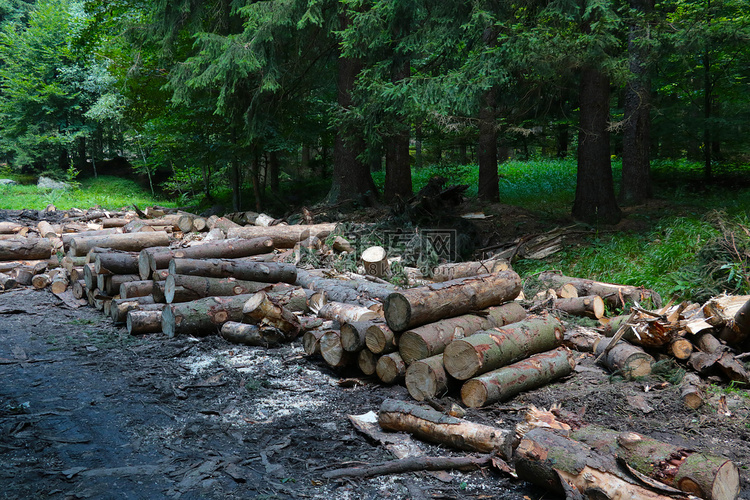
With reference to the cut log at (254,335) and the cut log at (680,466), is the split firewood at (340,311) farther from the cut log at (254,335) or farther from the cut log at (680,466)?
the cut log at (680,466)

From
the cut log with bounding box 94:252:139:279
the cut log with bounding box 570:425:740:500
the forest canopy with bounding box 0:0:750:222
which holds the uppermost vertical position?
the forest canopy with bounding box 0:0:750:222

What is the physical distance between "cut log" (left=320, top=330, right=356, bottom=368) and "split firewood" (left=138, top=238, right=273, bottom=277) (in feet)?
12.6

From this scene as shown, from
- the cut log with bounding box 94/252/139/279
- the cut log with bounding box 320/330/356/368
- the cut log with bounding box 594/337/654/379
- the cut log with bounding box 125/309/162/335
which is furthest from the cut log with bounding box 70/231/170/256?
the cut log with bounding box 594/337/654/379

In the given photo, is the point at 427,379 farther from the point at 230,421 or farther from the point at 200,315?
the point at 200,315

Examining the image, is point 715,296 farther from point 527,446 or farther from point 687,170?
point 687,170

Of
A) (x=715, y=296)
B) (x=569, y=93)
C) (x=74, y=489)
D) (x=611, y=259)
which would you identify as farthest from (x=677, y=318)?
(x=569, y=93)

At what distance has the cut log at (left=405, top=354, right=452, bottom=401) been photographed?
4730mm

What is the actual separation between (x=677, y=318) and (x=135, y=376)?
6047 millimetres

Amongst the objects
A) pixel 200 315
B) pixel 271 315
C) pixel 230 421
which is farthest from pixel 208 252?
pixel 230 421

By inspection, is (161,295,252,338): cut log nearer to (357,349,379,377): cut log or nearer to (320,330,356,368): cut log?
(320,330,356,368): cut log

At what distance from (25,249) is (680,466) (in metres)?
12.8

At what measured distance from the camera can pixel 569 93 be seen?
11.8 metres

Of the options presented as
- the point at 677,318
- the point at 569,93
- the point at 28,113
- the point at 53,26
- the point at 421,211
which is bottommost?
the point at 677,318

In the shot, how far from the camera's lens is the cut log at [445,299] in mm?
5164
